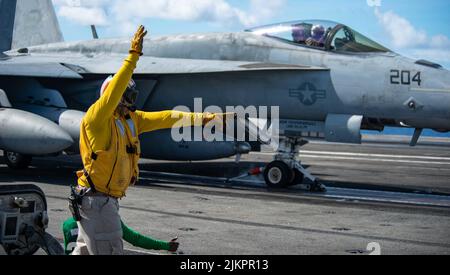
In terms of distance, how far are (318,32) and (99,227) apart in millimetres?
10033

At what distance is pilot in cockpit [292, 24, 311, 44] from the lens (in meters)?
14.7

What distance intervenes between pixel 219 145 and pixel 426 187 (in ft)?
14.8

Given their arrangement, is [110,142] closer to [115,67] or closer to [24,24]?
[115,67]

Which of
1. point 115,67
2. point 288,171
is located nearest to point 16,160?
point 115,67

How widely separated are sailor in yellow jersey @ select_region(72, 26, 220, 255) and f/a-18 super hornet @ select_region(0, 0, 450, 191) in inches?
326

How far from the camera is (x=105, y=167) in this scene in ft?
17.7

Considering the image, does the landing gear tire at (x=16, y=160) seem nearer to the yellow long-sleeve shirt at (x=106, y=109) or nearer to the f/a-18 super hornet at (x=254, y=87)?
the f/a-18 super hornet at (x=254, y=87)

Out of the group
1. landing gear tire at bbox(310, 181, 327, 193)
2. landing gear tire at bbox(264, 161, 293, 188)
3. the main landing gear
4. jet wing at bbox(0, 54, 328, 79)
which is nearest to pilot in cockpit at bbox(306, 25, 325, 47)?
jet wing at bbox(0, 54, 328, 79)

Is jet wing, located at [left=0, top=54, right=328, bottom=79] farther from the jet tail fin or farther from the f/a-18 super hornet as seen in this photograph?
the jet tail fin

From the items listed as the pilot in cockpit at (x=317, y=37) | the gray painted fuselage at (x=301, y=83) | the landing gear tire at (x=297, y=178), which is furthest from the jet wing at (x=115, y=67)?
the landing gear tire at (x=297, y=178)

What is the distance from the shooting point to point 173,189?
13992 mm

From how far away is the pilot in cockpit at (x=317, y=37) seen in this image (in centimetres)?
1450

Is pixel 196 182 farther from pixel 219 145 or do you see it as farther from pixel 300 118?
pixel 300 118
